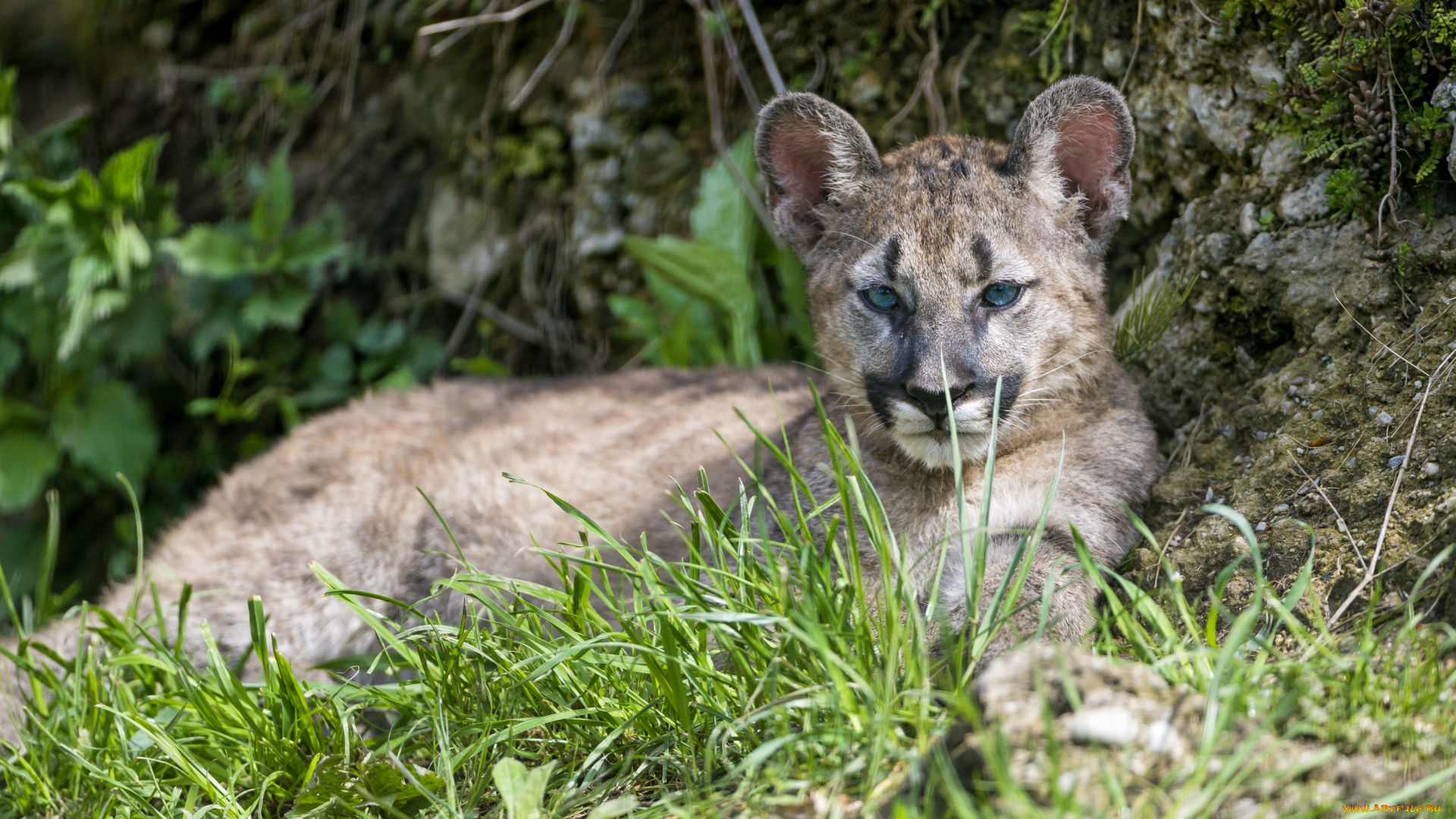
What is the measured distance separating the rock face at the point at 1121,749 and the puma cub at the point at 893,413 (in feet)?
1.87

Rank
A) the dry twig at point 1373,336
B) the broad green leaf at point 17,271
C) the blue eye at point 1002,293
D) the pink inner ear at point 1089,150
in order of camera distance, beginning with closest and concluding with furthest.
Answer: the dry twig at point 1373,336
the blue eye at point 1002,293
the pink inner ear at point 1089,150
the broad green leaf at point 17,271

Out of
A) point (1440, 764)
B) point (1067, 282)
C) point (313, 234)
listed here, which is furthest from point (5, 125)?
point (1440, 764)

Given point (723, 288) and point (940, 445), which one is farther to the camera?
point (723, 288)

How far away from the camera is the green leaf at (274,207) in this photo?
6383 millimetres

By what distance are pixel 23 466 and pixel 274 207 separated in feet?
6.70

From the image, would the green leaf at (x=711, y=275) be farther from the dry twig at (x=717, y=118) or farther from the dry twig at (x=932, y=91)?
the dry twig at (x=932, y=91)

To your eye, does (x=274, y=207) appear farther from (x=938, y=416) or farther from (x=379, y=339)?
(x=938, y=416)

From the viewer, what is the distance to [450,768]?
2.94m

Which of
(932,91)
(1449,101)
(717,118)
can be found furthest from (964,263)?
(717,118)

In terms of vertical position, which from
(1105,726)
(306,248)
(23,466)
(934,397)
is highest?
(306,248)

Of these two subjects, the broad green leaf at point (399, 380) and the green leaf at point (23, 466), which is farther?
the broad green leaf at point (399, 380)

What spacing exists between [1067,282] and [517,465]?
263cm

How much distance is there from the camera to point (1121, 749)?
7.23 ft

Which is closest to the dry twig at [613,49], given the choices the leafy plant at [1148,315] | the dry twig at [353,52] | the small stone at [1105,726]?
the dry twig at [353,52]
